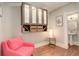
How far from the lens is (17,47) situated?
248 cm

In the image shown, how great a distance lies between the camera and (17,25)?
2.49 m

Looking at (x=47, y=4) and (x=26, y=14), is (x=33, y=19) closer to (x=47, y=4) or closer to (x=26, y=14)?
(x=26, y=14)

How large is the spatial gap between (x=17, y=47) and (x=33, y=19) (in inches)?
32.9

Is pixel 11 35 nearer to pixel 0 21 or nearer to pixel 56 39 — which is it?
pixel 0 21

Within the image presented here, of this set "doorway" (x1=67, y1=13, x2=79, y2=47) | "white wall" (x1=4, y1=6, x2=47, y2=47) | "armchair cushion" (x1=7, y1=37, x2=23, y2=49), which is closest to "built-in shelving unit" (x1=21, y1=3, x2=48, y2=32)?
"white wall" (x1=4, y1=6, x2=47, y2=47)

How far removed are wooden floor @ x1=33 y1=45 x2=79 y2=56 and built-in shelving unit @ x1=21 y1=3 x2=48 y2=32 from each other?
52cm

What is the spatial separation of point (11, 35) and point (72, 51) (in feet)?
5.41

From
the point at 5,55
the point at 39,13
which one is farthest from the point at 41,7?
the point at 5,55

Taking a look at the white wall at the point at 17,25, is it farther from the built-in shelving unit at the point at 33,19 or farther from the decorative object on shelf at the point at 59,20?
the decorative object on shelf at the point at 59,20

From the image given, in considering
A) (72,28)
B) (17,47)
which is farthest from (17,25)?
(72,28)

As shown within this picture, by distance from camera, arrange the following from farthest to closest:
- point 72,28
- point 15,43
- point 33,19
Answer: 1. point 72,28
2. point 33,19
3. point 15,43

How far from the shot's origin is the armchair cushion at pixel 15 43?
2.37m

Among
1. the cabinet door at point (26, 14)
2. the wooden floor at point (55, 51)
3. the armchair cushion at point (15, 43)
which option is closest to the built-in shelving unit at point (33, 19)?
the cabinet door at point (26, 14)

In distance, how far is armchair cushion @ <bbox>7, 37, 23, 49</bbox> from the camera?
237 cm
